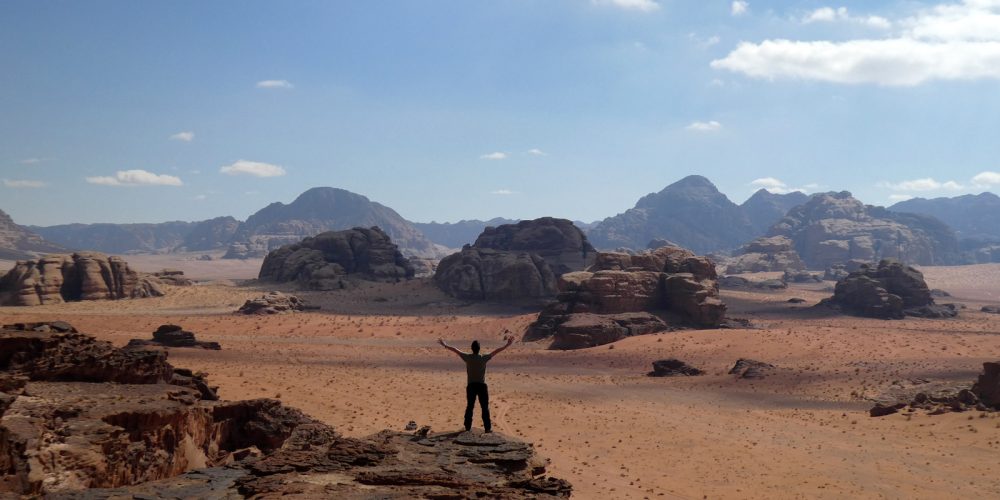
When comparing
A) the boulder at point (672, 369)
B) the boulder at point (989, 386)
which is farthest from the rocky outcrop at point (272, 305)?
the boulder at point (989, 386)

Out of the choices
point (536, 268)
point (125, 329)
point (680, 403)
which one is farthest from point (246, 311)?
point (680, 403)

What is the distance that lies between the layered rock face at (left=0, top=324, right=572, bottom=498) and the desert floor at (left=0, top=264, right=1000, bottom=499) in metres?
4.34

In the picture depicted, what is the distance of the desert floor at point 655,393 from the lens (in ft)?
49.7

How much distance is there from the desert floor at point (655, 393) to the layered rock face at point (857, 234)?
99158mm

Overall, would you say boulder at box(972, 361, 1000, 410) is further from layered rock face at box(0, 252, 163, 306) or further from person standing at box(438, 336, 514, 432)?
layered rock face at box(0, 252, 163, 306)

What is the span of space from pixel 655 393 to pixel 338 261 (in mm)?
52860

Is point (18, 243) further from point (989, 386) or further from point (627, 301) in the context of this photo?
point (989, 386)

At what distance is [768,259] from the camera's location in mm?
124750

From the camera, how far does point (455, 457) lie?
29.9ft

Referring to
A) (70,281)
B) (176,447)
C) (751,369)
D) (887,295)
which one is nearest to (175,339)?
(176,447)

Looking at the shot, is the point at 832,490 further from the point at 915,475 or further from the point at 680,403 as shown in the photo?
the point at 680,403

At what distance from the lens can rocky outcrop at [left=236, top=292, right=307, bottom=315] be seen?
50497mm

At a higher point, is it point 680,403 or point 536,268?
point 536,268

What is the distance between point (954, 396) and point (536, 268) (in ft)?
136
